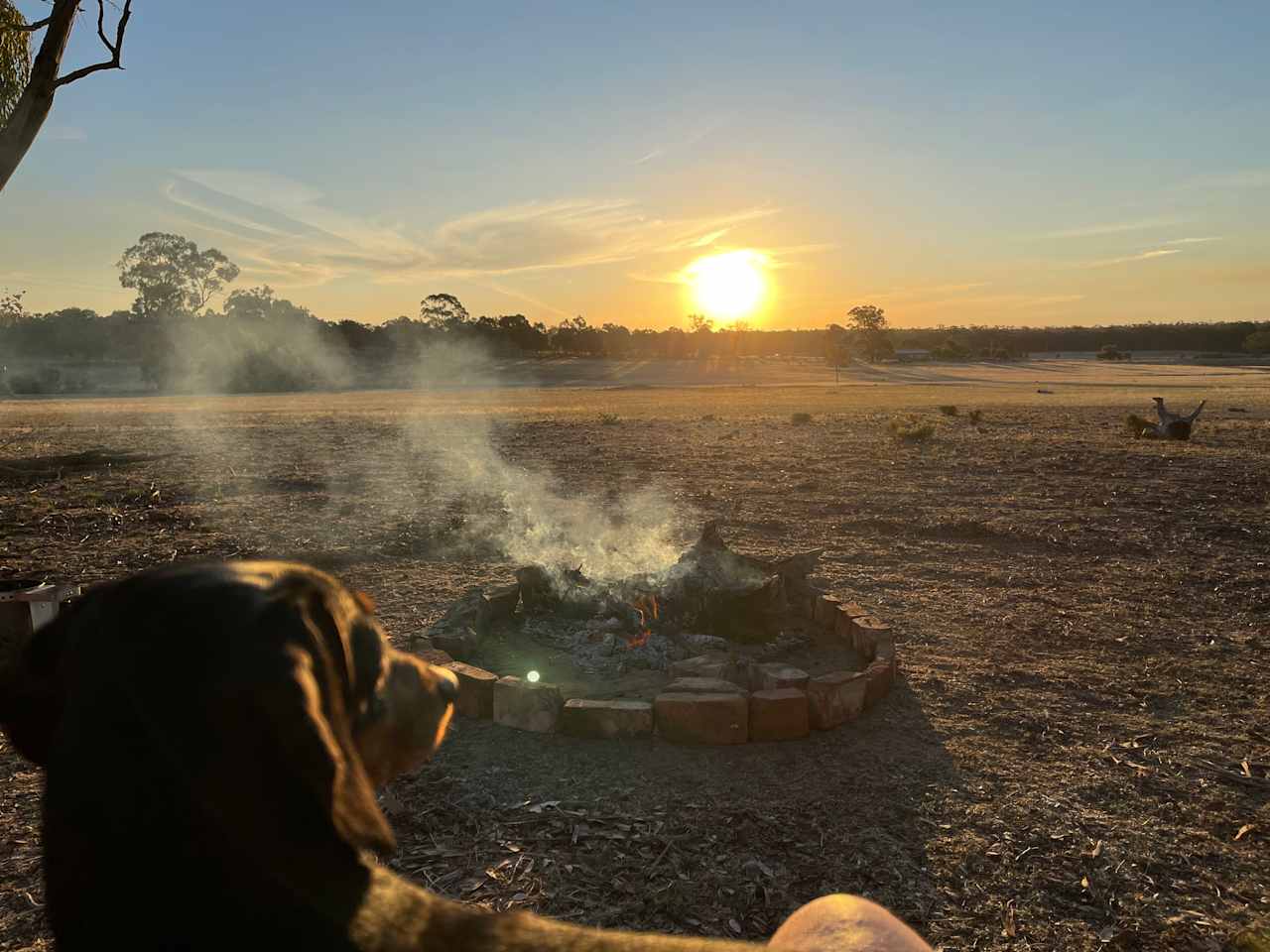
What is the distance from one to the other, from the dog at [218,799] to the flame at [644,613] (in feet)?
15.3

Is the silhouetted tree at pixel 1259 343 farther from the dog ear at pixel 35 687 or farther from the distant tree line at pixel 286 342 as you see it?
the dog ear at pixel 35 687

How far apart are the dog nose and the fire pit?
309 centimetres

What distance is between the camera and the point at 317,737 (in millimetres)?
1046

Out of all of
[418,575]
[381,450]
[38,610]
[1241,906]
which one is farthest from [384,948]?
[381,450]

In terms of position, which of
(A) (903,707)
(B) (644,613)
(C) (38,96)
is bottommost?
(A) (903,707)

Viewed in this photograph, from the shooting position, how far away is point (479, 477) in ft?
46.1

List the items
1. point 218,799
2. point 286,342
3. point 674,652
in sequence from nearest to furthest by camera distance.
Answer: point 218,799, point 674,652, point 286,342

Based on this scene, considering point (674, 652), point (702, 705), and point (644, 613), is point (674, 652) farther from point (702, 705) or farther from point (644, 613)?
point (702, 705)

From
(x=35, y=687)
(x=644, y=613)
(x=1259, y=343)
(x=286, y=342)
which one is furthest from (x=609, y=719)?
(x=1259, y=343)

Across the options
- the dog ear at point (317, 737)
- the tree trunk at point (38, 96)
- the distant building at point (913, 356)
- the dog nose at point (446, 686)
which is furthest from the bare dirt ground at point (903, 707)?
the distant building at point (913, 356)

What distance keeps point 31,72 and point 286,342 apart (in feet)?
170

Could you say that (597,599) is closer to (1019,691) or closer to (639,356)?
(1019,691)

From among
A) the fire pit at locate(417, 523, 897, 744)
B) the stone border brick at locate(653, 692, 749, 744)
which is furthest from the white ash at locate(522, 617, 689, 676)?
the stone border brick at locate(653, 692, 749, 744)

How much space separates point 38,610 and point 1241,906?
666 cm
